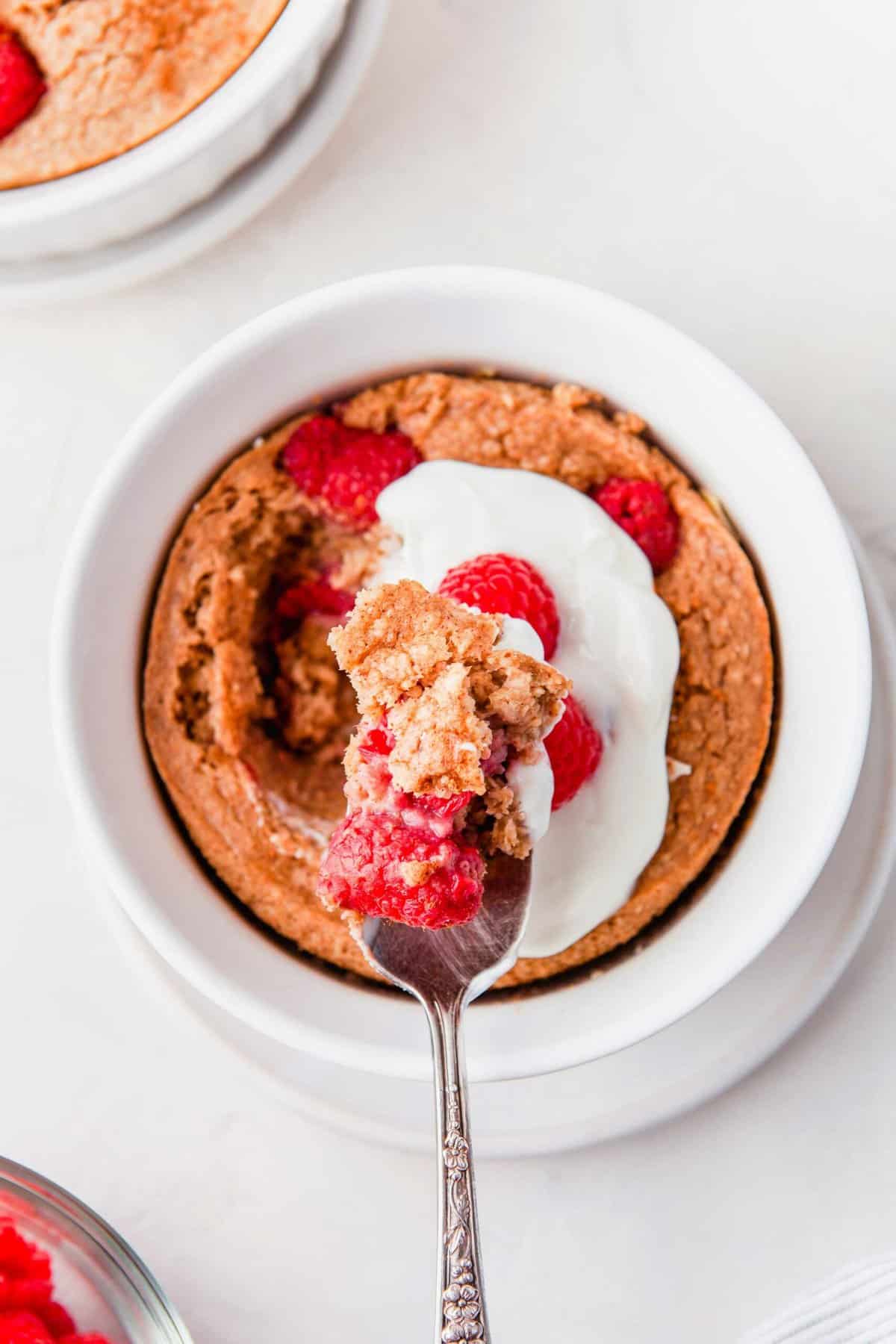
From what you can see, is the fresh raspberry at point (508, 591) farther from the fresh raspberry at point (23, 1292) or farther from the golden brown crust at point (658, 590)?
the fresh raspberry at point (23, 1292)

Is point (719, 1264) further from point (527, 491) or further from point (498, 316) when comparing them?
point (498, 316)

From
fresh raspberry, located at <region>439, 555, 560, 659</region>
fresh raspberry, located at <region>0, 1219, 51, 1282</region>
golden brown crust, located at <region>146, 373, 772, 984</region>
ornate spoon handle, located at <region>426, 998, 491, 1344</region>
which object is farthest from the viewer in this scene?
fresh raspberry, located at <region>0, 1219, 51, 1282</region>

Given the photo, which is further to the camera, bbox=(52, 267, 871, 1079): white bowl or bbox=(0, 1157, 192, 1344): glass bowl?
bbox=(0, 1157, 192, 1344): glass bowl

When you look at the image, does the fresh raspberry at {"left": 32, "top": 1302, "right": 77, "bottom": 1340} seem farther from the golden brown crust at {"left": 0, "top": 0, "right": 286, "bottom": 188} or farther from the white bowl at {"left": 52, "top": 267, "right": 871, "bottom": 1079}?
the golden brown crust at {"left": 0, "top": 0, "right": 286, "bottom": 188}

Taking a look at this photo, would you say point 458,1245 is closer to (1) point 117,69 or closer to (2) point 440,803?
(2) point 440,803

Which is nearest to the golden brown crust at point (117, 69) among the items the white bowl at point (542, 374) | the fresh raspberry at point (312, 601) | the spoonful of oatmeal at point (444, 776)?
the white bowl at point (542, 374)

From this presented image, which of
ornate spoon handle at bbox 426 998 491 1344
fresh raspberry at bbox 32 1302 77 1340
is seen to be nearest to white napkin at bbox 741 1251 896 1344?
ornate spoon handle at bbox 426 998 491 1344

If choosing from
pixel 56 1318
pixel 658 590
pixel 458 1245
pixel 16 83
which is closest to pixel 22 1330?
pixel 56 1318
